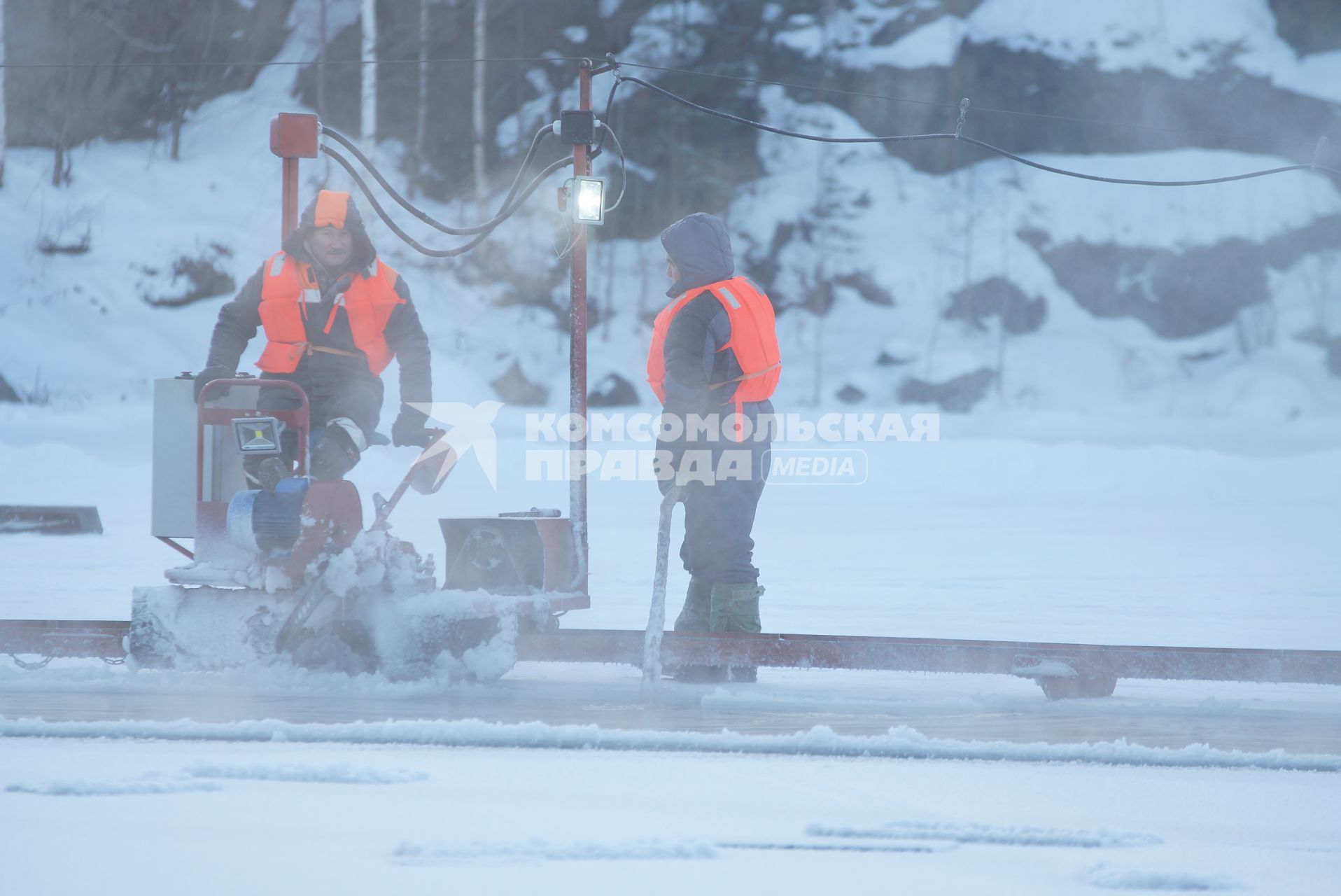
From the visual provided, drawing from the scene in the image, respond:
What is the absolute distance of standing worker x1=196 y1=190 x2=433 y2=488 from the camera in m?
4.30

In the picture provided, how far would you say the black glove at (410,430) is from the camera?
423cm

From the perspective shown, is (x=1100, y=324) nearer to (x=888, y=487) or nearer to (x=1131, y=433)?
(x=1131, y=433)

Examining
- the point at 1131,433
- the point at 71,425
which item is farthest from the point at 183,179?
the point at 1131,433

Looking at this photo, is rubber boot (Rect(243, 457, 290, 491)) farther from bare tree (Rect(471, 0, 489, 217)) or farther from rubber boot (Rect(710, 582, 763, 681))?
bare tree (Rect(471, 0, 489, 217))

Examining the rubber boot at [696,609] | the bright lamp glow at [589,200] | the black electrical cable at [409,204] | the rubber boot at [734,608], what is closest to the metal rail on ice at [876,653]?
the rubber boot at [734,608]

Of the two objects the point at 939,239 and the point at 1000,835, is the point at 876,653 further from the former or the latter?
the point at 939,239

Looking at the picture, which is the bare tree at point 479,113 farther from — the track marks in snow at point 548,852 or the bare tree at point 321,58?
the track marks in snow at point 548,852

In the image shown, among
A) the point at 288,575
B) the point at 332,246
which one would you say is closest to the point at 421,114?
the point at 332,246

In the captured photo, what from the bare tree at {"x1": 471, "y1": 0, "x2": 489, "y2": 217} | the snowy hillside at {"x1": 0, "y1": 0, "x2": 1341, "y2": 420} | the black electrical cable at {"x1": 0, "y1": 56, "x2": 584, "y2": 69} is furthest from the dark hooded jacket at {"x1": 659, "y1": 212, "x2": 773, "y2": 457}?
the snowy hillside at {"x1": 0, "y1": 0, "x2": 1341, "y2": 420}

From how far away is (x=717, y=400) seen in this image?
14.6ft

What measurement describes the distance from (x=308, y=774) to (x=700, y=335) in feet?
6.67

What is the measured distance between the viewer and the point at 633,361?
25453 millimetres

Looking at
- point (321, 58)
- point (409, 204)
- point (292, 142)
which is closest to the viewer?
point (292, 142)

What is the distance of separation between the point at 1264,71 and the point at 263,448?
35.5 m
